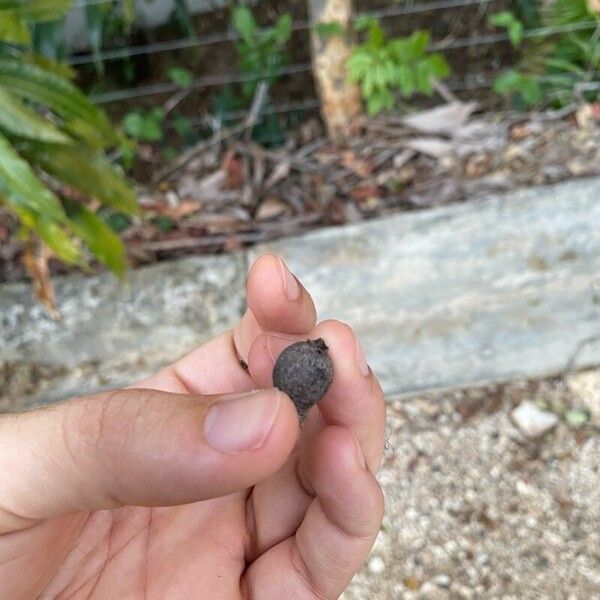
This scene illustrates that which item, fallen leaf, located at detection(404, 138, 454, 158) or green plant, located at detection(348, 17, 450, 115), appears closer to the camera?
green plant, located at detection(348, 17, 450, 115)

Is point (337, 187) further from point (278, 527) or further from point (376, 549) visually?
point (278, 527)

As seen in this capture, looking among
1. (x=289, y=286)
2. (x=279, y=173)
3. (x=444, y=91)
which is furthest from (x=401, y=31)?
(x=289, y=286)

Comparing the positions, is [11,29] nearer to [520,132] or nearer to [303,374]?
[303,374]

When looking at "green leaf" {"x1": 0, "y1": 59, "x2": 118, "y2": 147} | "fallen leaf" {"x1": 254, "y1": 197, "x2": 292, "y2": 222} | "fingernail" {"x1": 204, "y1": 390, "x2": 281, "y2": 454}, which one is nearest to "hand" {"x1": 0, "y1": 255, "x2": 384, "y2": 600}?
"fingernail" {"x1": 204, "y1": 390, "x2": 281, "y2": 454}

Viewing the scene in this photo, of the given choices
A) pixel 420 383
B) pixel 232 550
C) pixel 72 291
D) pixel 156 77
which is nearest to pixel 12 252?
pixel 72 291

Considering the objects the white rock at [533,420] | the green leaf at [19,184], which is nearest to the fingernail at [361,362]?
the white rock at [533,420]

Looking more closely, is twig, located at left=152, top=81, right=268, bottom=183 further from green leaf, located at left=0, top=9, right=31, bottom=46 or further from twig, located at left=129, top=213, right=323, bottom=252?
green leaf, located at left=0, top=9, right=31, bottom=46

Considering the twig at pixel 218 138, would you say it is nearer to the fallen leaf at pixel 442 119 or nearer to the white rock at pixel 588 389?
the fallen leaf at pixel 442 119
